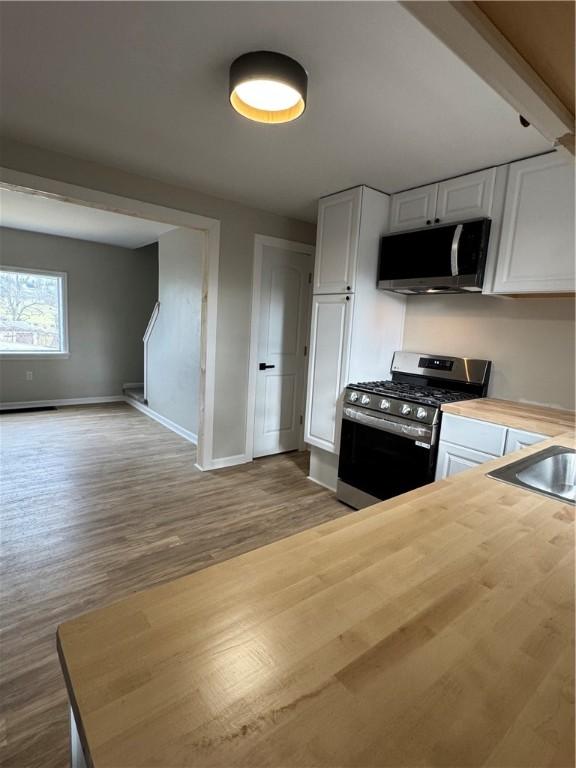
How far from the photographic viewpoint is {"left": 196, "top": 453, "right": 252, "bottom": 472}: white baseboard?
3.69 m

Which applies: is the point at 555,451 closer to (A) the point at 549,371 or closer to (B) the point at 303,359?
(A) the point at 549,371

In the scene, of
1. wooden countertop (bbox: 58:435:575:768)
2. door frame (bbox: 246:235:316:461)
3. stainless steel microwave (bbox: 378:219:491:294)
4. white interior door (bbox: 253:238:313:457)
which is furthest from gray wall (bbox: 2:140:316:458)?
wooden countertop (bbox: 58:435:575:768)

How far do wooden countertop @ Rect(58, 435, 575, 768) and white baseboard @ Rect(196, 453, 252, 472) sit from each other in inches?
116

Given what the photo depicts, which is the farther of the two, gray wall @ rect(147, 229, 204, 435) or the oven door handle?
gray wall @ rect(147, 229, 204, 435)

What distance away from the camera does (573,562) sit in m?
0.83

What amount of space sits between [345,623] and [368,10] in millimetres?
1720

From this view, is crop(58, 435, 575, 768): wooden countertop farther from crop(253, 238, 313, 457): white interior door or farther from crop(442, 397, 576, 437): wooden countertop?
crop(253, 238, 313, 457): white interior door

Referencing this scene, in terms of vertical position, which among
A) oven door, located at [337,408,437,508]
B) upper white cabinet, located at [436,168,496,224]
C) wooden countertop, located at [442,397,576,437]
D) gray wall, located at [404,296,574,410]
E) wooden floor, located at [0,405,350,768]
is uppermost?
upper white cabinet, located at [436,168,496,224]

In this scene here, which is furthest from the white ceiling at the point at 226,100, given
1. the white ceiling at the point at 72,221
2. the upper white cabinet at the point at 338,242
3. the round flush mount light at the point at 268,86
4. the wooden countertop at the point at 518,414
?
the white ceiling at the point at 72,221

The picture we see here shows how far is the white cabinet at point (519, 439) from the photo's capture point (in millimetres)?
1922

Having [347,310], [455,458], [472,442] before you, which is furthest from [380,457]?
[347,310]

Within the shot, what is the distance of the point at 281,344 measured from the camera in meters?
4.03

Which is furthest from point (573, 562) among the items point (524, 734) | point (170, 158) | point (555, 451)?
point (170, 158)

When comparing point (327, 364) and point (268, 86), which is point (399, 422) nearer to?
point (327, 364)
